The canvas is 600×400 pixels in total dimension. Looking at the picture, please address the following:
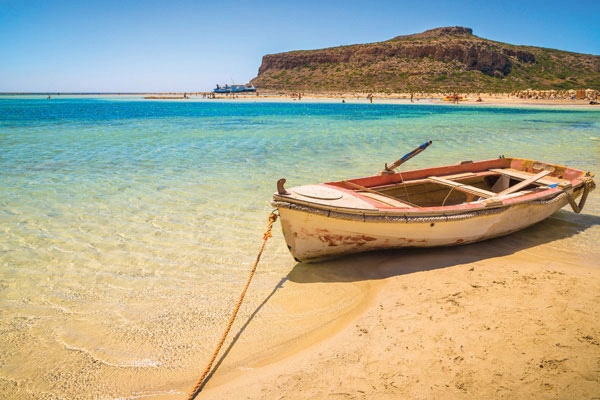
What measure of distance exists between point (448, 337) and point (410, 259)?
1.71 metres

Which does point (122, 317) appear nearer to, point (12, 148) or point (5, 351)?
point (5, 351)

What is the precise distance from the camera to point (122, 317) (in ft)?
12.3

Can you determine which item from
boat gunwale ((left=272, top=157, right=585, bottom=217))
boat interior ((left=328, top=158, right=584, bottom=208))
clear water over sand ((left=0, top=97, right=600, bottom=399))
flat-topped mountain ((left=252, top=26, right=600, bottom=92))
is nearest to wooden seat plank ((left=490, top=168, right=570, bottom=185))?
boat interior ((left=328, top=158, right=584, bottom=208))

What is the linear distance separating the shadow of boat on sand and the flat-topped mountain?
2970 inches

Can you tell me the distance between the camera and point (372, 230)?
438 centimetres

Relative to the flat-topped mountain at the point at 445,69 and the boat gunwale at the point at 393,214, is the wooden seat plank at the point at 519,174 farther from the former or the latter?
the flat-topped mountain at the point at 445,69

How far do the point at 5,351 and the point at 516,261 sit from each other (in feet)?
20.8

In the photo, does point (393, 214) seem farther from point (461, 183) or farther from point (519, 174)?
point (519, 174)

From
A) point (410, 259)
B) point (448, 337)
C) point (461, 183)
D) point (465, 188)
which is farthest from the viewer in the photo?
point (461, 183)

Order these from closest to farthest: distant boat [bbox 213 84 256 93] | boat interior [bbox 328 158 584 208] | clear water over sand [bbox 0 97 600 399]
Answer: clear water over sand [bbox 0 97 600 399]
boat interior [bbox 328 158 584 208]
distant boat [bbox 213 84 256 93]

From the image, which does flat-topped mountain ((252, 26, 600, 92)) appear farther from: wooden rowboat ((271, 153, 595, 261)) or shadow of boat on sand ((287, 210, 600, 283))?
shadow of boat on sand ((287, 210, 600, 283))

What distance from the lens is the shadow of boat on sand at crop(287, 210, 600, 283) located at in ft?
14.9

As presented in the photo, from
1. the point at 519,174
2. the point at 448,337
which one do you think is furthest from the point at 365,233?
the point at 519,174

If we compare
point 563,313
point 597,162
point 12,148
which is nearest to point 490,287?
point 563,313
